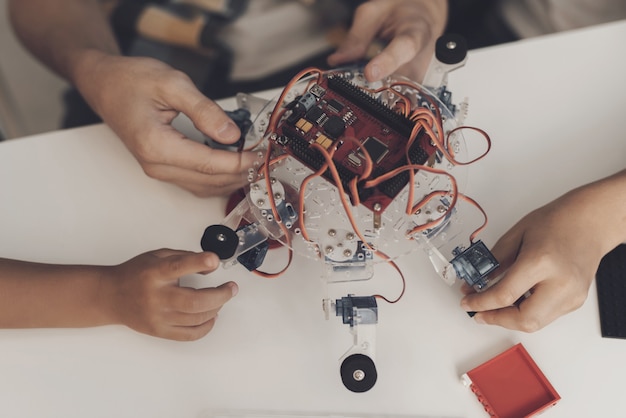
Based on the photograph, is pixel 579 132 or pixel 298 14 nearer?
pixel 579 132

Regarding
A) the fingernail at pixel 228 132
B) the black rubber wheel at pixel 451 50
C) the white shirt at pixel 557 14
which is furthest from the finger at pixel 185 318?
the white shirt at pixel 557 14

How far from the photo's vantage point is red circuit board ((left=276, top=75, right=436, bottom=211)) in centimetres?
62

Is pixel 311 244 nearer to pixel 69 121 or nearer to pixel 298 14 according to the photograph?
pixel 298 14

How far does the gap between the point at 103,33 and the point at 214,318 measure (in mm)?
557

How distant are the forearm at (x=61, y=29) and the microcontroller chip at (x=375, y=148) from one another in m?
0.53

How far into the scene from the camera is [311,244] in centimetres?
70

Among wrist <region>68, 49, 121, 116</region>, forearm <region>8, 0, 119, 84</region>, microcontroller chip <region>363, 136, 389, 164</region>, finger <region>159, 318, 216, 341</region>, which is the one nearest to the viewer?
microcontroller chip <region>363, 136, 389, 164</region>

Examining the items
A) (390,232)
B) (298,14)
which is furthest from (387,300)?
(298,14)

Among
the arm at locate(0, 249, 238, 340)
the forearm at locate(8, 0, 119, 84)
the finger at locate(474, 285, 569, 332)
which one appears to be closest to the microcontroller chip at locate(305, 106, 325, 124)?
the arm at locate(0, 249, 238, 340)

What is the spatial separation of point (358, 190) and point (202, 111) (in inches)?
10.1

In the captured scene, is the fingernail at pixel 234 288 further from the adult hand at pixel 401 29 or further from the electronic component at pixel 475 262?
the adult hand at pixel 401 29

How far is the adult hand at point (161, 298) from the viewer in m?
0.69

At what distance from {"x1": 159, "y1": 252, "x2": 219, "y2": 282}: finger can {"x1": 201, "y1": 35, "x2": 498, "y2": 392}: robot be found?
0.04 feet

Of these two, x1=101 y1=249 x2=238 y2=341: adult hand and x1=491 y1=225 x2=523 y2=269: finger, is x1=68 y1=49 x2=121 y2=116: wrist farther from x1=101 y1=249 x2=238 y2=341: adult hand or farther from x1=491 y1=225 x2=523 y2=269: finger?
x1=491 y1=225 x2=523 y2=269: finger
